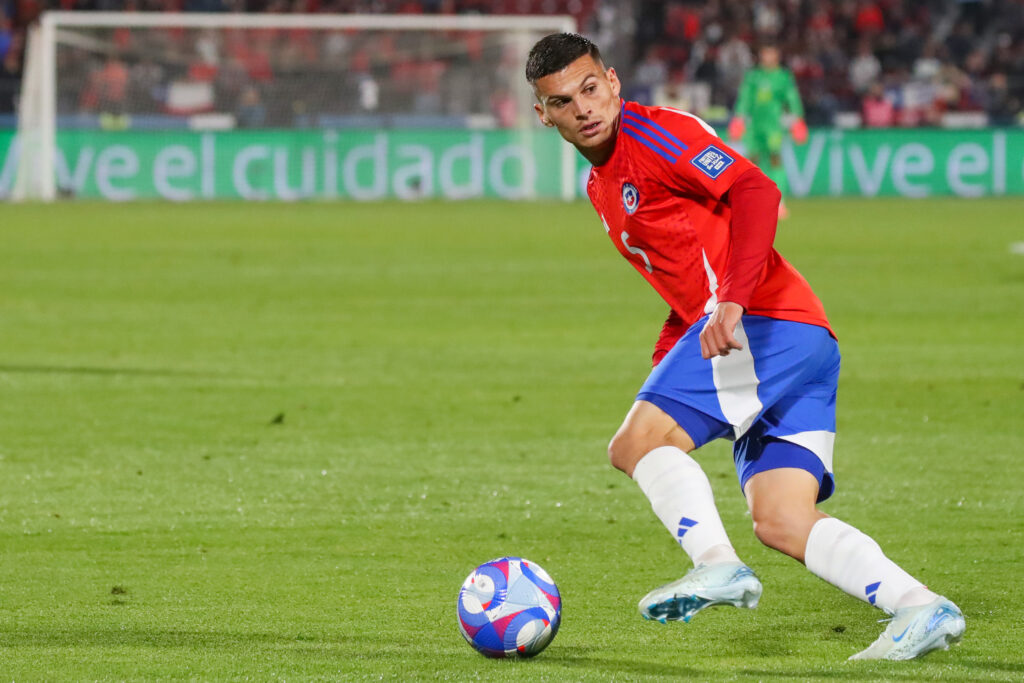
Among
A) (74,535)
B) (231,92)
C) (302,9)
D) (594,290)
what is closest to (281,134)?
(231,92)

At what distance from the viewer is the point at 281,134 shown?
28297 mm

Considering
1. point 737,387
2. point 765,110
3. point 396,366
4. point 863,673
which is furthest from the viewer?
point 765,110

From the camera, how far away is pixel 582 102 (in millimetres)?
4328

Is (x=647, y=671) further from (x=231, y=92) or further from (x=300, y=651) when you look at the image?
(x=231, y=92)

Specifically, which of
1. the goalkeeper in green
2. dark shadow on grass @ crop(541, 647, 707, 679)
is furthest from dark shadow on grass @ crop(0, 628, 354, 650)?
the goalkeeper in green

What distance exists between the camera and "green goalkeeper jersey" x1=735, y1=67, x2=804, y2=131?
24141mm

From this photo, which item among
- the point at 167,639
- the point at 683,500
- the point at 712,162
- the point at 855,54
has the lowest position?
the point at 855,54

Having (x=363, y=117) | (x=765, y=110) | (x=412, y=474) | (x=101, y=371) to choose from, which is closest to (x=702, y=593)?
(x=412, y=474)

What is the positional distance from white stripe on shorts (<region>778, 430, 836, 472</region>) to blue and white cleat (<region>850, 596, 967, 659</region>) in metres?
0.50

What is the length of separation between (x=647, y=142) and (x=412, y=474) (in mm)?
3158

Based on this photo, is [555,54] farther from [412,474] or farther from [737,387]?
[412,474]

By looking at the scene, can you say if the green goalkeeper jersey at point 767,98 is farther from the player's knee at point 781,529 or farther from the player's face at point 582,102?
the player's knee at point 781,529

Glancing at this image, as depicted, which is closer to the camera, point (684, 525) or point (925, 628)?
point (925, 628)

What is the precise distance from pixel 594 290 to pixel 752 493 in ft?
36.7
